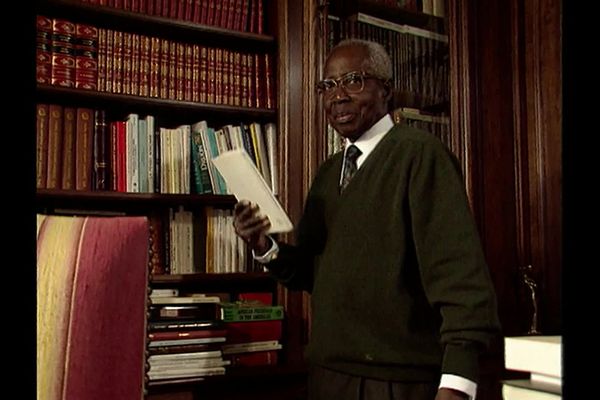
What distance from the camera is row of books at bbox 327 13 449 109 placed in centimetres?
219

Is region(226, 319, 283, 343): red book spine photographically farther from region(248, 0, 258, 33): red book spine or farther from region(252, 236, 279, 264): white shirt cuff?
region(248, 0, 258, 33): red book spine

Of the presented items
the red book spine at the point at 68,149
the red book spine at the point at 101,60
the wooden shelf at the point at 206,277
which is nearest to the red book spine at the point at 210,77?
the red book spine at the point at 101,60

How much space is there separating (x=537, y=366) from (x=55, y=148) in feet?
5.72

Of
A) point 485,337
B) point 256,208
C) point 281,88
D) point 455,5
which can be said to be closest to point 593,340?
point 485,337

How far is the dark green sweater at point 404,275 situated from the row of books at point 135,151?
0.74m

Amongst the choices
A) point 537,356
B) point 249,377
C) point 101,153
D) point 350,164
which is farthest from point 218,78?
point 537,356

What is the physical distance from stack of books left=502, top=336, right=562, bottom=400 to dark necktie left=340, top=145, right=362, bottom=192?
45.1 inches

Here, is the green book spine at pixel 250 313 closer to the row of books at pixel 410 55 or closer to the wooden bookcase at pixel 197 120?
the wooden bookcase at pixel 197 120

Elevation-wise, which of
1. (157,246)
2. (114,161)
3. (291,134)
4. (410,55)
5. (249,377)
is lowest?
(249,377)

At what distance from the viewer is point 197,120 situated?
87.6 inches

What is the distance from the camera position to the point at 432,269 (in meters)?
1.26

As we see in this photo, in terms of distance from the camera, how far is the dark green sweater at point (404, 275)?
122 cm

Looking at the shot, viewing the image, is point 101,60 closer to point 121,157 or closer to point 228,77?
point 121,157

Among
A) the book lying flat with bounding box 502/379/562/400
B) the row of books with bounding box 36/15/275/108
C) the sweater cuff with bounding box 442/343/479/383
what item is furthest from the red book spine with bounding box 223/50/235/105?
the book lying flat with bounding box 502/379/562/400
